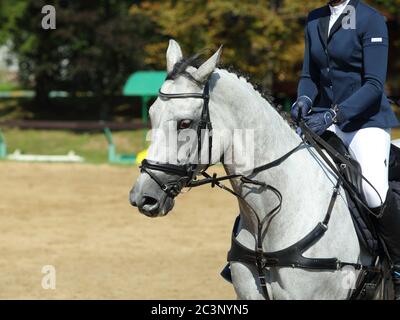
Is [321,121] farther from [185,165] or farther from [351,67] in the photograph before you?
[185,165]

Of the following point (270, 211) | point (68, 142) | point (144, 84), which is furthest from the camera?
point (68, 142)

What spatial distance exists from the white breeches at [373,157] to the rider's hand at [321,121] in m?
0.29

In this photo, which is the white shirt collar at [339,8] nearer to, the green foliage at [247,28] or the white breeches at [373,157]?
the white breeches at [373,157]

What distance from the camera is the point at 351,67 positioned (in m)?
4.87

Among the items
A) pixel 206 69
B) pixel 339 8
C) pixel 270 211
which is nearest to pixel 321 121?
pixel 270 211

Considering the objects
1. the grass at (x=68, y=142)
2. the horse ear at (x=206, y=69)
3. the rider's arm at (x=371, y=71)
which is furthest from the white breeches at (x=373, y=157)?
the grass at (x=68, y=142)

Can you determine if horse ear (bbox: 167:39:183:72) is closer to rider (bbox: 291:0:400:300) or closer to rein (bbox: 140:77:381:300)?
rein (bbox: 140:77:381:300)

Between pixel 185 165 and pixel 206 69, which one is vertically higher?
Answer: pixel 206 69

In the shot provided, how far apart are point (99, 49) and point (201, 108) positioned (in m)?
25.2

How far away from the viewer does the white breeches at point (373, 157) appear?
4750 mm

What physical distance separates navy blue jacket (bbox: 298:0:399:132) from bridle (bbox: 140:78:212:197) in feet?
3.22

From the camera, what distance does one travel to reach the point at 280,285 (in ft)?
14.8

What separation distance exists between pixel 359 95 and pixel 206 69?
3.69 ft

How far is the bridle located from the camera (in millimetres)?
3998
